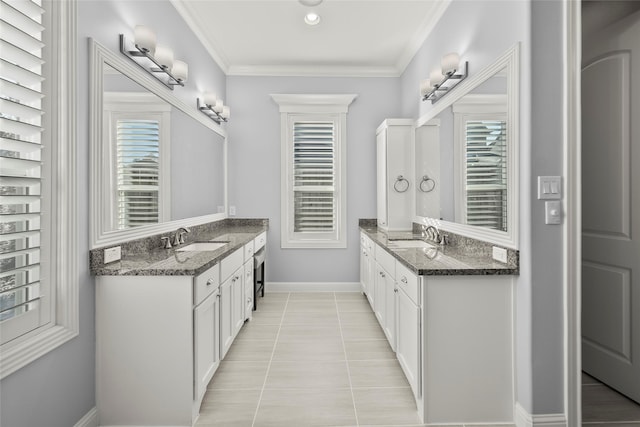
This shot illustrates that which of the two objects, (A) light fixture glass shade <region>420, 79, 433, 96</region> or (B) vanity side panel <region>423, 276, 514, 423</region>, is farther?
(A) light fixture glass shade <region>420, 79, 433, 96</region>

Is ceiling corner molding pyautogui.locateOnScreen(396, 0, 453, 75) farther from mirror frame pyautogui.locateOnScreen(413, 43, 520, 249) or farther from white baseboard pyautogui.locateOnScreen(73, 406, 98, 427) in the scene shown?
white baseboard pyautogui.locateOnScreen(73, 406, 98, 427)

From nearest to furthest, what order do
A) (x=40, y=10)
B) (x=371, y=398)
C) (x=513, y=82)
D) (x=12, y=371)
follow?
(x=12, y=371) → (x=40, y=10) → (x=513, y=82) → (x=371, y=398)

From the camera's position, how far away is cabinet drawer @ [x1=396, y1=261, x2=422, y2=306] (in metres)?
2.06

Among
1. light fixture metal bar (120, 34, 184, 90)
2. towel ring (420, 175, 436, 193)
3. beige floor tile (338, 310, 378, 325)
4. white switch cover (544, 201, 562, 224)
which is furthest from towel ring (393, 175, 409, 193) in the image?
light fixture metal bar (120, 34, 184, 90)

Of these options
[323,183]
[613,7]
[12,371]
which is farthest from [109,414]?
[613,7]

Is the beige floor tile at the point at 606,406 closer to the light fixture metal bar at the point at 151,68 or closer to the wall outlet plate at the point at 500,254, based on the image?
the wall outlet plate at the point at 500,254

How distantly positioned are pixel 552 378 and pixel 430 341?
61cm

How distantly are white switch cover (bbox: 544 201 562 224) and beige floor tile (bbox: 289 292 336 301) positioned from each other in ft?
9.40

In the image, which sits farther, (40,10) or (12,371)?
(40,10)

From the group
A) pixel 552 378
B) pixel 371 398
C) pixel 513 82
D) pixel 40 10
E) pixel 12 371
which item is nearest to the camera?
pixel 12 371

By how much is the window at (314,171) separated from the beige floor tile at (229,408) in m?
2.50

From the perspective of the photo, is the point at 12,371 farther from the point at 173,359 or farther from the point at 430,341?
the point at 430,341

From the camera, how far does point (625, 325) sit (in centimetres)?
226

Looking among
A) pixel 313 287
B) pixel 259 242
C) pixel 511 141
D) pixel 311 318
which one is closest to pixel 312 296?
pixel 313 287
